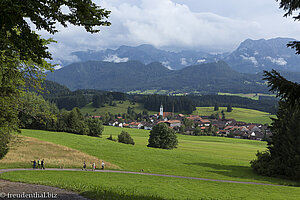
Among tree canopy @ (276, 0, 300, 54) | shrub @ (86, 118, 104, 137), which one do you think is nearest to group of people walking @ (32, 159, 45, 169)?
tree canopy @ (276, 0, 300, 54)

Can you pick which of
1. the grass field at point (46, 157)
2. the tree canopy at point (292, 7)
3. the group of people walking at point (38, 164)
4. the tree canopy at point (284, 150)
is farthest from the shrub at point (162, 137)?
the tree canopy at point (292, 7)

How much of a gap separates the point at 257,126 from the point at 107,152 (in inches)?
6467

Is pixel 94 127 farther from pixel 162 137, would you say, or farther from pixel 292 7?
pixel 292 7

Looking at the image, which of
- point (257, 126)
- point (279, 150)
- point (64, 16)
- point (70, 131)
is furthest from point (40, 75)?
point (257, 126)

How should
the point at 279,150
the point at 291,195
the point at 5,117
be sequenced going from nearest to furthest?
the point at 5,117, the point at 291,195, the point at 279,150

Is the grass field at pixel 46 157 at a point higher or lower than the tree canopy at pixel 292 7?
lower

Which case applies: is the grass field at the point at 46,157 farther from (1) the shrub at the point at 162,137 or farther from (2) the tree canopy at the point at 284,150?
(1) the shrub at the point at 162,137

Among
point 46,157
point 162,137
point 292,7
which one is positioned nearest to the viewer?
point 292,7

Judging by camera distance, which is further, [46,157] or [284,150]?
[284,150]

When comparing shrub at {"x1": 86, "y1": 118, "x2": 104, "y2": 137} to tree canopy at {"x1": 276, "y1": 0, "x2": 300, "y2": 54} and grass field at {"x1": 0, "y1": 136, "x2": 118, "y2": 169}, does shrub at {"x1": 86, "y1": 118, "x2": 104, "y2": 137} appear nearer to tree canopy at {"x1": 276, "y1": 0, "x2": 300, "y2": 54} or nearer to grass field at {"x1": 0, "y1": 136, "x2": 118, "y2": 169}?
grass field at {"x1": 0, "y1": 136, "x2": 118, "y2": 169}

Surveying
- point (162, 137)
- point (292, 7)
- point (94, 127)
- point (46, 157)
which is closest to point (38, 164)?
point (46, 157)

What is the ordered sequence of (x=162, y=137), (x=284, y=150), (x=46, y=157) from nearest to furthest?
(x=46, y=157) → (x=284, y=150) → (x=162, y=137)

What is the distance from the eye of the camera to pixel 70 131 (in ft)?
320

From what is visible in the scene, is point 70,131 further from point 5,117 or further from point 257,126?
point 257,126
